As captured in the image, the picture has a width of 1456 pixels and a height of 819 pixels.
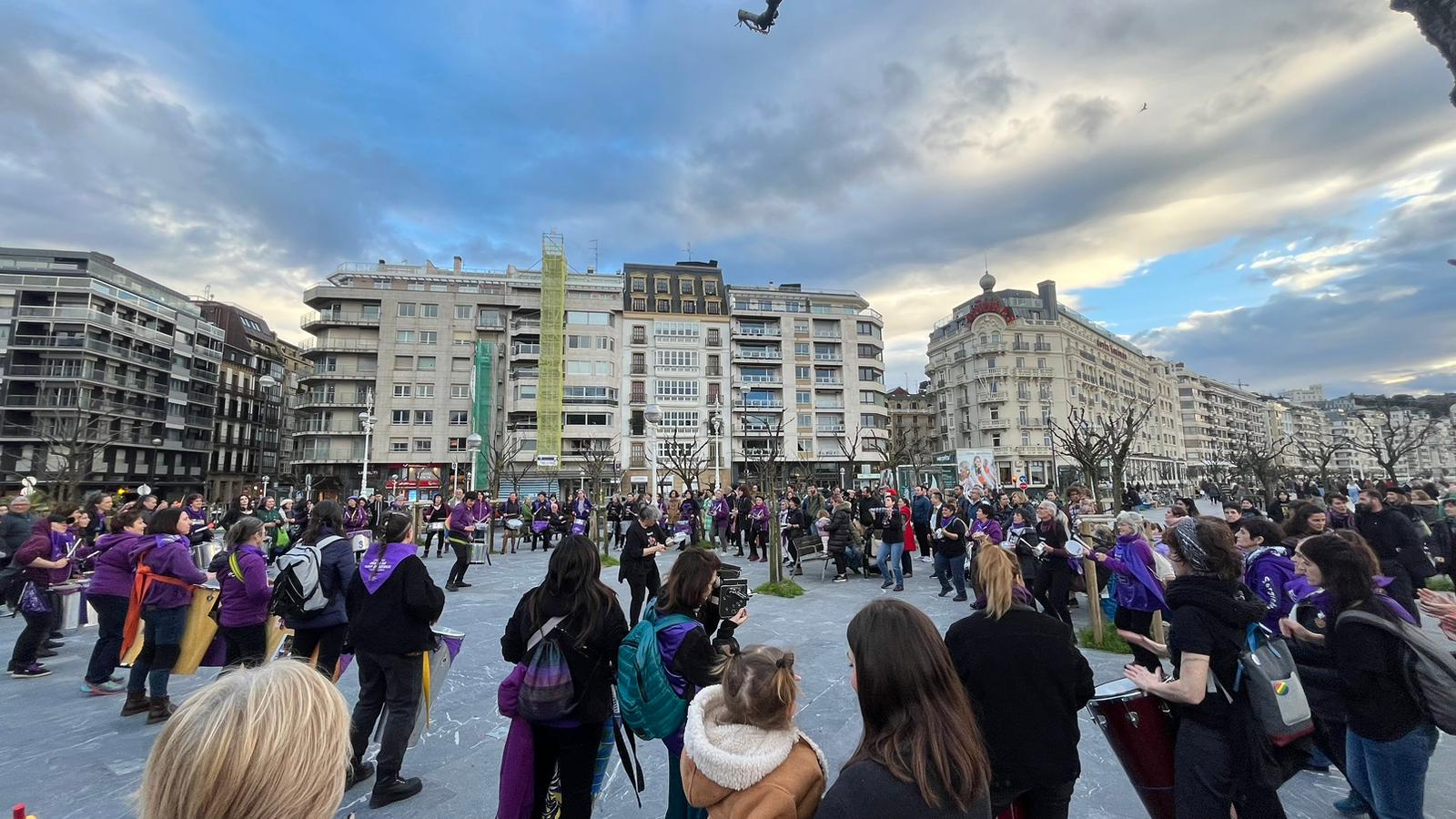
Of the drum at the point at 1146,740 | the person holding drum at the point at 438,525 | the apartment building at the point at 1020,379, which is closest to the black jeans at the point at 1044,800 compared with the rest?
the drum at the point at 1146,740

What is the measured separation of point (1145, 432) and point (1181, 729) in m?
97.6

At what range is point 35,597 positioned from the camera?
661cm

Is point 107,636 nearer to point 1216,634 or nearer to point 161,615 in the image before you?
point 161,615

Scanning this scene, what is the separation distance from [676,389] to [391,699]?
5270 cm

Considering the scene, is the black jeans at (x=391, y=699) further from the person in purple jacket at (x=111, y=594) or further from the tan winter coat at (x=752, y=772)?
the person in purple jacket at (x=111, y=594)

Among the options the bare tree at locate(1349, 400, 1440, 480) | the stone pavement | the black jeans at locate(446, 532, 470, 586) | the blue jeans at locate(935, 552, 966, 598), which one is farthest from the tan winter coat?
the bare tree at locate(1349, 400, 1440, 480)

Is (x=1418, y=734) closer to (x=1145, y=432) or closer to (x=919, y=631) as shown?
(x=919, y=631)

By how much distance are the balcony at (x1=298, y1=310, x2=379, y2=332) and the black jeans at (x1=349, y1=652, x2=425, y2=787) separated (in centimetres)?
5719

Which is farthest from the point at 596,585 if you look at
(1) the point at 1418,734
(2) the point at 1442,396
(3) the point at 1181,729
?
(2) the point at 1442,396

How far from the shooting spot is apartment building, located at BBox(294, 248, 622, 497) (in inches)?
2015

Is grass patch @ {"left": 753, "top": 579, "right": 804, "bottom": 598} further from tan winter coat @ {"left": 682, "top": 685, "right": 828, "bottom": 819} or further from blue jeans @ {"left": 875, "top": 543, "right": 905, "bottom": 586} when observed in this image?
tan winter coat @ {"left": 682, "top": 685, "right": 828, "bottom": 819}

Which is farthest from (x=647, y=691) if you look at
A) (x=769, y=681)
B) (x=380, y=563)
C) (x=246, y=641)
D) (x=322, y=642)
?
(x=246, y=641)

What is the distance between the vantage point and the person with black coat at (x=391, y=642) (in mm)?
3945

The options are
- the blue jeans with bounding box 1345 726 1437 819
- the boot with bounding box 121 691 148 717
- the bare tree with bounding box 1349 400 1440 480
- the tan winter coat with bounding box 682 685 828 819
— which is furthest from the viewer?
the bare tree with bounding box 1349 400 1440 480
